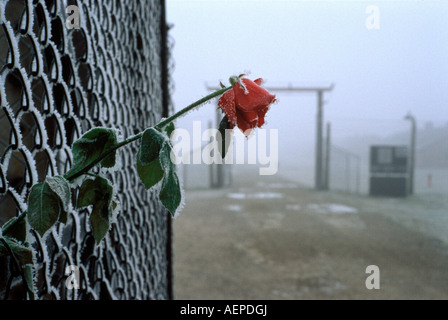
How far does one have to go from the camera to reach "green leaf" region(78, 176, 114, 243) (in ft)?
1.52

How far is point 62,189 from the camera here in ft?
1.33

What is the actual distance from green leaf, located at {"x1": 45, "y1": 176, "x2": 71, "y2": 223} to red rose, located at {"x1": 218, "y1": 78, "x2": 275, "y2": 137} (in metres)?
0.20

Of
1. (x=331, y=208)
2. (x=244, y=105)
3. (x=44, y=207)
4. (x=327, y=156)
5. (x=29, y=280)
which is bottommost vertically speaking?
(x=331, y=208)

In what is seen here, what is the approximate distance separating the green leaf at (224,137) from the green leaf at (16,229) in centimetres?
26

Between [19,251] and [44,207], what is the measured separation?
0.24ft

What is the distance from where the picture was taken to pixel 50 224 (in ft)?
1.32

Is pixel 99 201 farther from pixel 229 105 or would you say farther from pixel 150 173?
pixel 229 105

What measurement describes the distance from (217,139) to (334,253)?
4418mm

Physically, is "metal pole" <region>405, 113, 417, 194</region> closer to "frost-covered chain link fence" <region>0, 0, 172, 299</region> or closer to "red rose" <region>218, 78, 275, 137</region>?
"frost-covered chain link fence" <region>0, 0, 172, 299</region>

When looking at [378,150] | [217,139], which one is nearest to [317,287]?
[217,139]

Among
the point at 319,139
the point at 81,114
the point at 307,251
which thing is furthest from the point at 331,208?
the point at 81,114

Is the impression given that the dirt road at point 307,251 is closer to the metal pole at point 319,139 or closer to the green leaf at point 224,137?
the metal pole at point 319,139

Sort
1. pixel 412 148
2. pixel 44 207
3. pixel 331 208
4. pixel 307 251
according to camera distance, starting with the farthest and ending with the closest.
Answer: pixel 412 148 → pixel 331 208 → pixel 307 251 → pixel 44 207

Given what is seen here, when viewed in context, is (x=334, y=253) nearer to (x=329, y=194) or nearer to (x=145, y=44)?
(x=145, y=44)
